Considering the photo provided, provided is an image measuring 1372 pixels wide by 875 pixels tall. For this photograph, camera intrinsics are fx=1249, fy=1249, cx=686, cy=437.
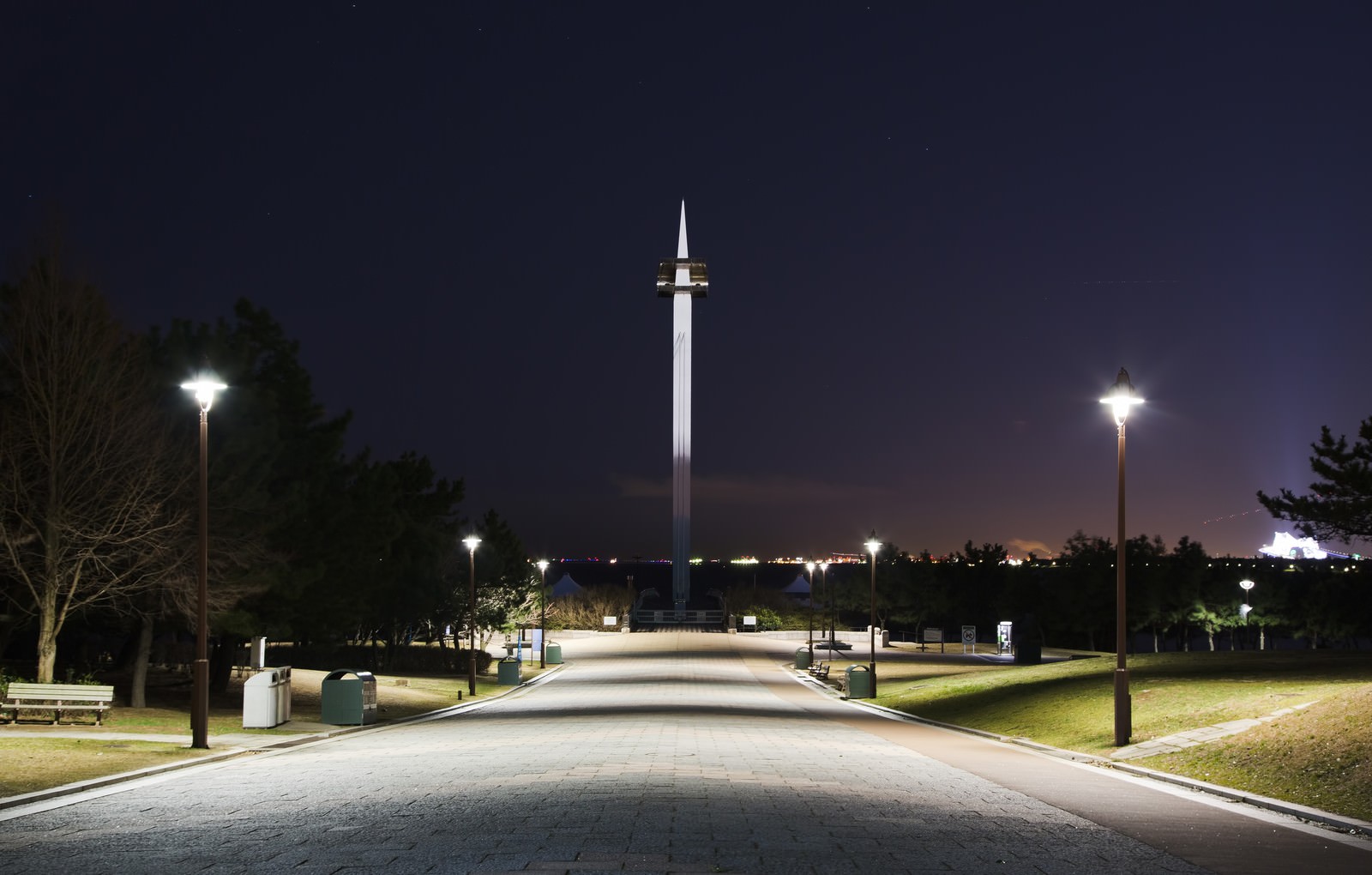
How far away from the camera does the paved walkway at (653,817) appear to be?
1047cm

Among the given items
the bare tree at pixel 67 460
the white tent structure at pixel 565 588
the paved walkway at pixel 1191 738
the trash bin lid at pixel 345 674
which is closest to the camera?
the paved walkway at pixel 1191 738

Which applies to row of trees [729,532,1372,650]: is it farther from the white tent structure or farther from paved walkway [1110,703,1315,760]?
paved walkway [1110,703,1315,760]

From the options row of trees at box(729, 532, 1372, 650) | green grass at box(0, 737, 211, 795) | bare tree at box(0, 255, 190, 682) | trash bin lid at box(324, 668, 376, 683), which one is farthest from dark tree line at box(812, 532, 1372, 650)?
green grass at box(0, 737, 211, 795)

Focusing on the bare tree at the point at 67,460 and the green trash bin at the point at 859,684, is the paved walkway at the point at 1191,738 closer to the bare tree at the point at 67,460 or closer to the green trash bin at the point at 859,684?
the green trash bin at the point at 859,684

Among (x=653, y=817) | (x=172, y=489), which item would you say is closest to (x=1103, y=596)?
(x=172, y=489)

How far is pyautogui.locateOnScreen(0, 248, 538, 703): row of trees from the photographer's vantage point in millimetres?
28344

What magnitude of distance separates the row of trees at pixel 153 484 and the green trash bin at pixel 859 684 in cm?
1655

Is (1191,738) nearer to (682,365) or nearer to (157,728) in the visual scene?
(157,728)

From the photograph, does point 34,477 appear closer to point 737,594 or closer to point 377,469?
point 377,469

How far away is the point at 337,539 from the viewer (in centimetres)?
4031

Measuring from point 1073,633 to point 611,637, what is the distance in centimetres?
3600

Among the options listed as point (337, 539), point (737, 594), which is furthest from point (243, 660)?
point (737, 594)

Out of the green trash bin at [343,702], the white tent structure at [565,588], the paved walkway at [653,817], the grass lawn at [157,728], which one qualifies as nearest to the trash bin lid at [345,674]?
the green trash bin at [343,702]

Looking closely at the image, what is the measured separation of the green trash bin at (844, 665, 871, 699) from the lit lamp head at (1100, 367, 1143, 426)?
2073cm
